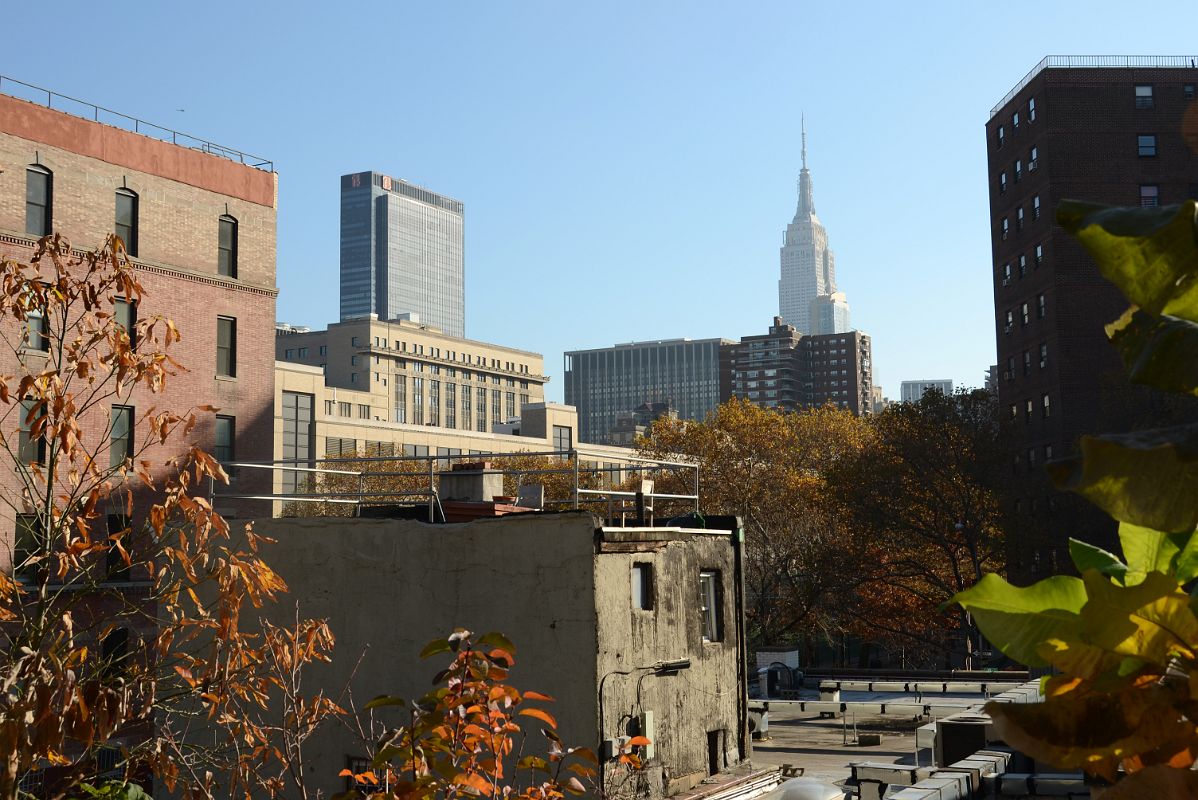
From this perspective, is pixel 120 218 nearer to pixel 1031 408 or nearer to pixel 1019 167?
pixel 1031 408

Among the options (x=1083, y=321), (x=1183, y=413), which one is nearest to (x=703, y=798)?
(x=1183, y=413)

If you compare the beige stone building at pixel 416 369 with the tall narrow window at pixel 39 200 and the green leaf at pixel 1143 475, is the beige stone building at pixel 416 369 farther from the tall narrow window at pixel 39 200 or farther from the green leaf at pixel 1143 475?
the green leaf at pixel 1143 475

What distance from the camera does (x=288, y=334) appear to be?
190 metres

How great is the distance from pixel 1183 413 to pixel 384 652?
3878 cm

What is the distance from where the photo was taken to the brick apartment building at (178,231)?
119 ft

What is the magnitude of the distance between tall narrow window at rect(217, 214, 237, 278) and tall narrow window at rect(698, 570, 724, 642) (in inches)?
936

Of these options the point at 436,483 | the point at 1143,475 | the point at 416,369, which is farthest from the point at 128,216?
the point at 416,369

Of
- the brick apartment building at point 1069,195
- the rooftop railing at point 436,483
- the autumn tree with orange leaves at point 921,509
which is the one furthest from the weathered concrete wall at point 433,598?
the brick apartment building at point 1069,195

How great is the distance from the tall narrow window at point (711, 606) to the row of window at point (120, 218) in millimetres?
18874

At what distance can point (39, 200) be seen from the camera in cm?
3650

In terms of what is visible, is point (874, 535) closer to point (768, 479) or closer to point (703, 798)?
point (768, 479)

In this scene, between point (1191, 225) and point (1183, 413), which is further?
point (1183, 413)

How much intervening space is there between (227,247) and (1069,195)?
157ft

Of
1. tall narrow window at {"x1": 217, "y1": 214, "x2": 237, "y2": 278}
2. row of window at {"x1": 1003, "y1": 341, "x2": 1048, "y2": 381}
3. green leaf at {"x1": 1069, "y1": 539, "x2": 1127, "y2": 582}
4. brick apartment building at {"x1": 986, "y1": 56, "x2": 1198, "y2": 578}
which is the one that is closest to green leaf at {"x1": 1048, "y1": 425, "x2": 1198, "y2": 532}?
green leaf at {"x1": 1069, "y1": 539, "x2": 1127, "y2": 582}
